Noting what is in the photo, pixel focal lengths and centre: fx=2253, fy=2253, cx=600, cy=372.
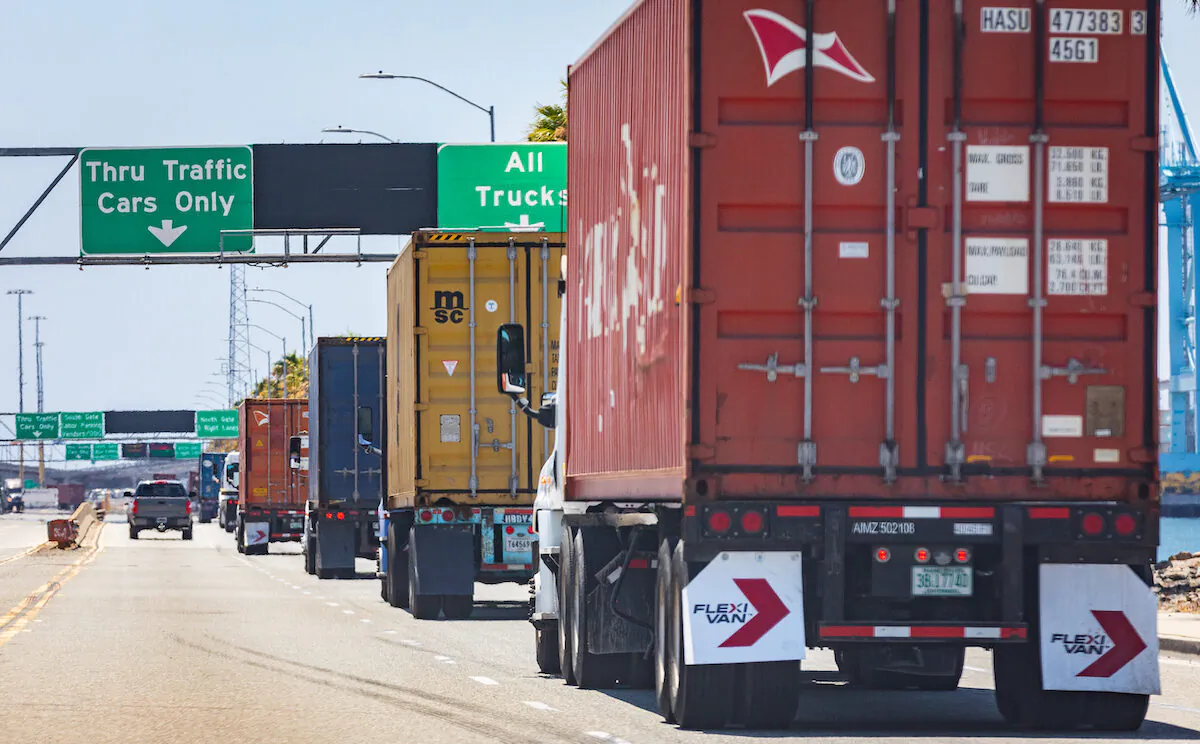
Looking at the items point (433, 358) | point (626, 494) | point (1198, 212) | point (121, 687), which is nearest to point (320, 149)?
point (433, 358)

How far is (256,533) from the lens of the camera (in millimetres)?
55562

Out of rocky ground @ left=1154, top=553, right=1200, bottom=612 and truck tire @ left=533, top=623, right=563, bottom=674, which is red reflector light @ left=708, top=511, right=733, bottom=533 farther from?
rocky ground @ left=1154, top=553, right=1200, bottom=612

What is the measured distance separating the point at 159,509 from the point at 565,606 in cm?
6406

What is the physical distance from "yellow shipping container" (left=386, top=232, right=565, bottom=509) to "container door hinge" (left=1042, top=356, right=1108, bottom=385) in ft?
39.6

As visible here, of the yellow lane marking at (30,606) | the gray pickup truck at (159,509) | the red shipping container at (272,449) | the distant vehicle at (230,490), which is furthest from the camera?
the gray pickup truck at (159,509)

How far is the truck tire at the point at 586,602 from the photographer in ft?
49.4

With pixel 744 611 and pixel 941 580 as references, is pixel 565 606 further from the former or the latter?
pixel 941 580

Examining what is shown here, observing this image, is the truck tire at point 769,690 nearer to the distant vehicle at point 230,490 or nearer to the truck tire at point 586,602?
the truck tire at point 586,602

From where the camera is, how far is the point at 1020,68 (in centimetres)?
1228

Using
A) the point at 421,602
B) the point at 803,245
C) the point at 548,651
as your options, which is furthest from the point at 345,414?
the point at 803,245

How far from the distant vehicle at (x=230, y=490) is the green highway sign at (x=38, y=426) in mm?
54659

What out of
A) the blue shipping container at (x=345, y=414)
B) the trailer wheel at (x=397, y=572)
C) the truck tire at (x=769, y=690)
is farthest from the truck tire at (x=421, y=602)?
the truck tire at (x=769, y=690)

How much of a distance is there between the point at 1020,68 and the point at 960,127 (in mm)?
483

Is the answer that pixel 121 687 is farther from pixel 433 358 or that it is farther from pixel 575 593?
pixel 433 358
